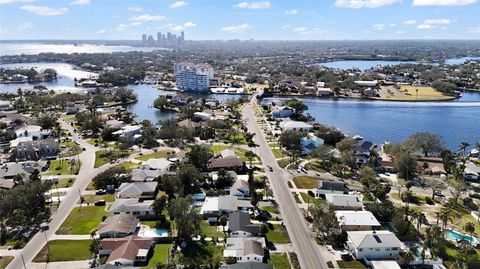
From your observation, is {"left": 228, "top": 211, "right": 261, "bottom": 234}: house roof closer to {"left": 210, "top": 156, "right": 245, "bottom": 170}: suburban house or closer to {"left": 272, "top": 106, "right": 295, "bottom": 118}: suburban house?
{"left": 210, "top": 156, "right": 245, "bottom": 170}: suburban house

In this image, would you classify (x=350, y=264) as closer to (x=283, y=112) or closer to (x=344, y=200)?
(x=344, y=200)

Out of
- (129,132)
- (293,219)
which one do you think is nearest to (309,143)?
(293,219)

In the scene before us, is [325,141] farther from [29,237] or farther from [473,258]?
[29,237]

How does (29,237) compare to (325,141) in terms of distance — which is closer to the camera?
(29,237)

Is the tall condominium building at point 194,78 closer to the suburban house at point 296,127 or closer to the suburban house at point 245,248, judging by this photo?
the suburban house at point 296,127

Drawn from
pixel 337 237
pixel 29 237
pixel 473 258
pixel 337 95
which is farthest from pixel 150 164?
pixel 337 95

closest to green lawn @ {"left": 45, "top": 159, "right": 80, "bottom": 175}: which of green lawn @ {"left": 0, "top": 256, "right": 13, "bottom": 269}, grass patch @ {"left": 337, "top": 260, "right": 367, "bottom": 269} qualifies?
green lawn @ {"left": 0, "top": 256, "right": 13, "bottom": 269}
